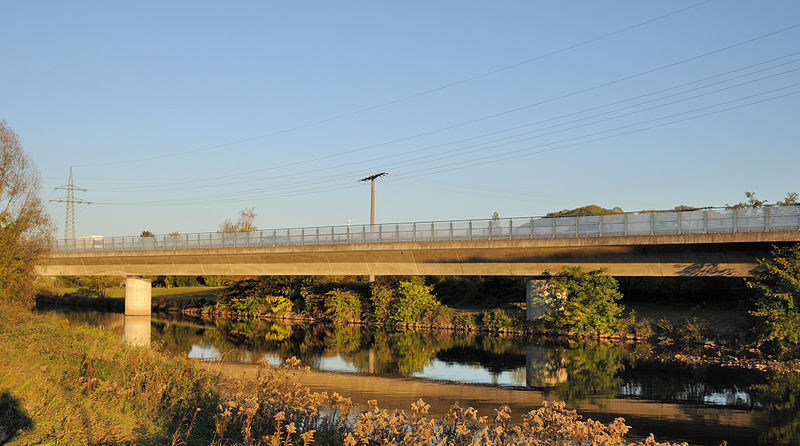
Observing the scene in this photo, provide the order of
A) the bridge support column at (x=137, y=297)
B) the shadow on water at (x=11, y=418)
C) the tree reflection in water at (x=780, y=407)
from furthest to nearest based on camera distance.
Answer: the bridge support column at (x=137, y=297), the tree reflection in water at (x=780, y=407), the shadow on water at (x=11, y=418)

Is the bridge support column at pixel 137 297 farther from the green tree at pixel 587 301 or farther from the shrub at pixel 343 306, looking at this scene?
the green tree at pixel 587 301

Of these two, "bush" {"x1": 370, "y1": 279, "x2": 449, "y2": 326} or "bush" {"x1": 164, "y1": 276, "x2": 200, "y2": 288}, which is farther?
"bush" {"x1": 164, "y1": 276, "x2": 200, "y2": 288}

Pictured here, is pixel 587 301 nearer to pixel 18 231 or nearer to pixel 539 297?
pixel 539 297

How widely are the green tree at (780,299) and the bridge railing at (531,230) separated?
6.41 ft

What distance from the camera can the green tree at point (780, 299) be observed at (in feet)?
112

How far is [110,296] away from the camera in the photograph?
80625 millimetres

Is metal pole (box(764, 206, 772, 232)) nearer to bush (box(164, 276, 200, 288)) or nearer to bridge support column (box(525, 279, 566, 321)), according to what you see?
bridge support column (box(525, 279, 566, 321))

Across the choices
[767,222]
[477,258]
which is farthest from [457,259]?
[767,222]

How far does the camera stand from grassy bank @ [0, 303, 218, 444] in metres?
11.4

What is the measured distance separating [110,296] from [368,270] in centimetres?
4388

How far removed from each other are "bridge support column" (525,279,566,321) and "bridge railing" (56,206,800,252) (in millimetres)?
3747

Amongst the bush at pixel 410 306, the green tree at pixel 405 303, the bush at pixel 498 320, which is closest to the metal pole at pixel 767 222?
the bush at pixel 498 320

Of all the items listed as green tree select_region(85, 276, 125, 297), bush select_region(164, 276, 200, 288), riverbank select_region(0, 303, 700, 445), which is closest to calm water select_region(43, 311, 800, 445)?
riverbank select_region(0, 303, 700, 445)

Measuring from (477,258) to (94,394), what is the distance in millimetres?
35988
